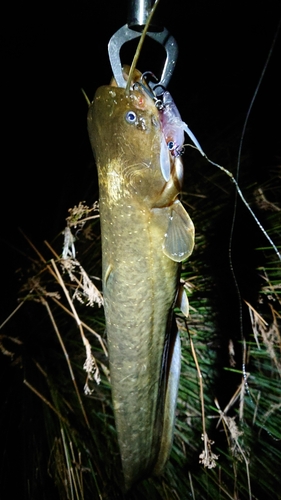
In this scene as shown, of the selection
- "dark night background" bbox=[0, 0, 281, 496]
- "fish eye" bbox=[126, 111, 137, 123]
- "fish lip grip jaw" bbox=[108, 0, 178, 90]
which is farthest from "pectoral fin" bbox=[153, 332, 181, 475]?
"dark night background" bbox=[0, 0, 281, 496]

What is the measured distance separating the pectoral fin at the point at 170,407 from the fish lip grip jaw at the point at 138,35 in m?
0.72

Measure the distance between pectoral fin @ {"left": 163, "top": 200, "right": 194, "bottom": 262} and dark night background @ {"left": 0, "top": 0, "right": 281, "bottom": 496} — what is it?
43.5 inches

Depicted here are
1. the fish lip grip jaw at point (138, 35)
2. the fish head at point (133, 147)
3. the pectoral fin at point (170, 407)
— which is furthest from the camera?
the pectoral fin at point (170, 407)

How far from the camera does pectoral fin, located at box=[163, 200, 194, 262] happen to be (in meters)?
0.93

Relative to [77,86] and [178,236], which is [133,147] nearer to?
[178,236]

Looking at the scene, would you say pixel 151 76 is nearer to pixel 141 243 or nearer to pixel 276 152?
pixel 141 243

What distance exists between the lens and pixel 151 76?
902 mm

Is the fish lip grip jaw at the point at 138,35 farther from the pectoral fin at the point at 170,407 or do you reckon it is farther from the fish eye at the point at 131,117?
the pectoral fin at the point at 170,407

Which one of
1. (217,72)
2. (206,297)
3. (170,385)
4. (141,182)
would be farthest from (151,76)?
(217,72)

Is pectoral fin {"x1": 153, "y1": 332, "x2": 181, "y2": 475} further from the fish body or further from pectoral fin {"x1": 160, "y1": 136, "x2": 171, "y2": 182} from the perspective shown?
pectoral fin {"x1": 160, "y1": 136, "x2": 171, "y2": 182}

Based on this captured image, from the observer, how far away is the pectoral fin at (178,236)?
929 mm

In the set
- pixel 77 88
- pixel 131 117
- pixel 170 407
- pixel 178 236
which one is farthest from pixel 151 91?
pixel 77 88

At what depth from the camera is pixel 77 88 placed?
79.7 inches

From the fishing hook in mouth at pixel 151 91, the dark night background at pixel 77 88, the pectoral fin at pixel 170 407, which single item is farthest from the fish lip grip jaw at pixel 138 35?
the dark night background at pixel 77 88
